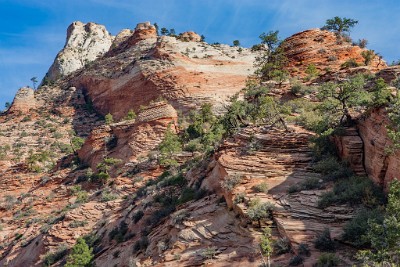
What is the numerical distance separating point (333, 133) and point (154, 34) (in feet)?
222

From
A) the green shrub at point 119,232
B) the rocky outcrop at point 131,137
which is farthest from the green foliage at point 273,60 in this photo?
the green shrub at point 119,232

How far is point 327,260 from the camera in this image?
13.0m

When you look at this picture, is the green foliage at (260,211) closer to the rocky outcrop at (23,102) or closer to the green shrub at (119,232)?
the green shrub at (119,232)

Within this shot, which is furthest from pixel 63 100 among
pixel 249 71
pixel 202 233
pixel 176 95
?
pixel 202 233

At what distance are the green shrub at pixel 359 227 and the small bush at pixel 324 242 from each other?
485 mm

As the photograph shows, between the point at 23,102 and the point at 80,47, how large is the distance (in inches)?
1827

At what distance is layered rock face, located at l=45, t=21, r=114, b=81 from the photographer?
107 m

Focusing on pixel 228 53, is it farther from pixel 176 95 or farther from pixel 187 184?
pixel 187 184

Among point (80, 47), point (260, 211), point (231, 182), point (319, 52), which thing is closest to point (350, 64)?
point (319, 52)

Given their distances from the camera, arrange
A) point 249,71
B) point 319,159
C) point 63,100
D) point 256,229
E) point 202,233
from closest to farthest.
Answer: point 256,229 < point 202,233 < point 319,159 < point 249,71 < point 63,100

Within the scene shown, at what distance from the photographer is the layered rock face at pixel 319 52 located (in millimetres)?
40969

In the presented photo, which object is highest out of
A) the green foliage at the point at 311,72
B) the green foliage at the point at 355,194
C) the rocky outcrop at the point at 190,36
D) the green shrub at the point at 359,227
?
the rocky outcrop at the point at 190,36

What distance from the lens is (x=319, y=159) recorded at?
19.7 m

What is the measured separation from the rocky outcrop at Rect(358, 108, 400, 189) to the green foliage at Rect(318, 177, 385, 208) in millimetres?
432
